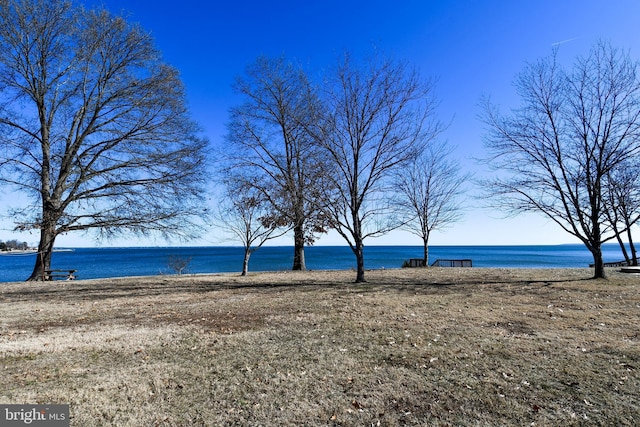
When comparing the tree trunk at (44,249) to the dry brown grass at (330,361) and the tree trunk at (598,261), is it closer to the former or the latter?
the dry brown grass at (330,361)

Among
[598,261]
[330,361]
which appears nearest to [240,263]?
[598,261]

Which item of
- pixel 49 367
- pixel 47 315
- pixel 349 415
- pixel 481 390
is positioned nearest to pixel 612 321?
pixel 481 390

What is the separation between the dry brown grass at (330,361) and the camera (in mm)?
3205

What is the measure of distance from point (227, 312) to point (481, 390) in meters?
5.65

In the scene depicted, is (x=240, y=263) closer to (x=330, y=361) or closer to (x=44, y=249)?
(x=44, y=249)

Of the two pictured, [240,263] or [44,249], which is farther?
[240,263]

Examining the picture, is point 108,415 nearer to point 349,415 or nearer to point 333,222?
point 349,415

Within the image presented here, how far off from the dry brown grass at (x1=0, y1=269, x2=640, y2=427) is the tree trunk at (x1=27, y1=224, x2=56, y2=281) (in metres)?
6.97

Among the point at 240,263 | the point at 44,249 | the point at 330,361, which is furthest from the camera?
the point at 240,263

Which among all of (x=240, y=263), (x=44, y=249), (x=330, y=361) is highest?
(x=44, y=249)

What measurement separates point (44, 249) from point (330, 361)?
15.8 m

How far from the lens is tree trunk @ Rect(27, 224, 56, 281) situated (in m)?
14.3

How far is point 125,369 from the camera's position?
13.7 feet

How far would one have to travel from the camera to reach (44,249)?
47.2 ft
